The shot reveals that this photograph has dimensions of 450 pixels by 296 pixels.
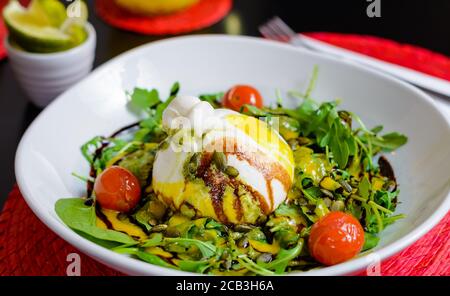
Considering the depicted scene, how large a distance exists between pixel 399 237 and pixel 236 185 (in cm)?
53

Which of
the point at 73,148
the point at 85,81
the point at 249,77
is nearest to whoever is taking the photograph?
the point at 73,148

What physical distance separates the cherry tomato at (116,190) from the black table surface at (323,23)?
3.87ft

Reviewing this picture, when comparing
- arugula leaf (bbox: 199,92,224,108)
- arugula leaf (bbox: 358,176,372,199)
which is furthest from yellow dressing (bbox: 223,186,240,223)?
arugula leaf (bbox: 199,92,224,108)

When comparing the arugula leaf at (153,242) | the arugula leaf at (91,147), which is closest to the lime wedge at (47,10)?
the arugula leaf at (91,147)

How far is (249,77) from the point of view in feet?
9.18

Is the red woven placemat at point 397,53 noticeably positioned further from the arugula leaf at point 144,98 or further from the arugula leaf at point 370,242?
the arugula leaf at point 370,242

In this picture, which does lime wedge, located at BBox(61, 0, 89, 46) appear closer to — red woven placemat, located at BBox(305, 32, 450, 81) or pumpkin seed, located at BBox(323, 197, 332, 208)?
red woven placemat, located at BBox(305, 32, 450, 81)

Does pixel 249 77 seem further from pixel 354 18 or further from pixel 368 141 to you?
pixel 354 18

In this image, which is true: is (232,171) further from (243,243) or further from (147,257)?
(147,257)

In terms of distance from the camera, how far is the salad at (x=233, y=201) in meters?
1.84

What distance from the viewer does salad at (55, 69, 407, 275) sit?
1836 mm

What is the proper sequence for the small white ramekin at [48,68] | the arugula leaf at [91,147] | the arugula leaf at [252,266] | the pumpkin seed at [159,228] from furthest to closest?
1. the small white ramekin at [48,68]
2. the arugula leaf at [91,147]
3. the pumpkin seed at [159,228]
4. the arugula leaf at [252,266]

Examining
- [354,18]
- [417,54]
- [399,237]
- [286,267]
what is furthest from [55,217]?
[354,18]

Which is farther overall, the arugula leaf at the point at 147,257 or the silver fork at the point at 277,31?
the silver fork at the point at 277,31
